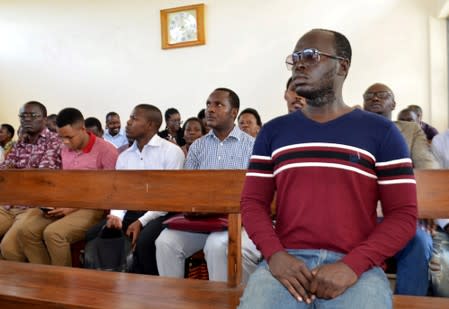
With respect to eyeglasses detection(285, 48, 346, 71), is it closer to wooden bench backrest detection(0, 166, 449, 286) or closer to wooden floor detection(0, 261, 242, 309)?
wooden bench backrest detection(0, 166, 449, 286)

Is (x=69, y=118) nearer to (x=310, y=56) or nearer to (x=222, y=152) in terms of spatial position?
(x=222, y=152)

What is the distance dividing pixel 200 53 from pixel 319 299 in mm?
5931

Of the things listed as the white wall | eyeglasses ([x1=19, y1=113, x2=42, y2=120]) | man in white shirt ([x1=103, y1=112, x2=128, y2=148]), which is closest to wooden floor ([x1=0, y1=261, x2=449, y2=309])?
eyeglasses ([x1=19, y1=113, x2=42, y2=120])

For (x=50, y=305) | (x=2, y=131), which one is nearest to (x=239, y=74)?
(x=2, y=131)

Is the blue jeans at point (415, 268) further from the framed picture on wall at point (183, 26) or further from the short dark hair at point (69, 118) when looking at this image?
the framed picture on wall at point (183, 26)

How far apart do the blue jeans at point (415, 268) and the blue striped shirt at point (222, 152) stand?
1.15 m

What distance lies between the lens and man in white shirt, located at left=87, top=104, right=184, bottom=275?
2.77 m

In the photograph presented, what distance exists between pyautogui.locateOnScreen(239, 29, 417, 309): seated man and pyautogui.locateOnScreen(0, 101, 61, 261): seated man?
238cm

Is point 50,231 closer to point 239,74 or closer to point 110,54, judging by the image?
point 239,74

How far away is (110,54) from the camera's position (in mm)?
7590

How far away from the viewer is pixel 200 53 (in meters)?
6.96

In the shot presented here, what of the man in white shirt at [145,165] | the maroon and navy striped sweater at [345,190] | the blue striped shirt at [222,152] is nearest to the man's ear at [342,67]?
the maroon and navy striped sweater at [345,190]

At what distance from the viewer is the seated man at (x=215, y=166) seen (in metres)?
2.43

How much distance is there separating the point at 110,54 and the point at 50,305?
20.3 feet
